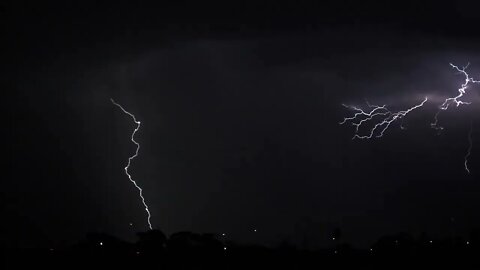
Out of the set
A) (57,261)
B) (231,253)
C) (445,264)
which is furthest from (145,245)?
(445,264)

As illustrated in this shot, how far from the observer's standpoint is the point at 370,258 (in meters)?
35.1

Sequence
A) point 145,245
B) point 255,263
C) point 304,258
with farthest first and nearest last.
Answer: point 145,245
point 304,258
point 255,263

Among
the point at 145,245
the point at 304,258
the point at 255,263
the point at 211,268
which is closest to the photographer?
the point at 211,268

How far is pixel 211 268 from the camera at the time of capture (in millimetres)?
29406

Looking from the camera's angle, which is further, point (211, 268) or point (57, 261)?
point (211, 268)

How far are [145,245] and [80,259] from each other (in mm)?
9345

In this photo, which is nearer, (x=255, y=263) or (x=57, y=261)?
(x=57, y=261)

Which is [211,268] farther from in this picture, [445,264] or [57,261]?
[445,264]

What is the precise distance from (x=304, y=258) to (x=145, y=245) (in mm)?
7664

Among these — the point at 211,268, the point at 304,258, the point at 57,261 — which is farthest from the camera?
the point at 304,258

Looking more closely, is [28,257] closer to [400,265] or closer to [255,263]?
[255,263]

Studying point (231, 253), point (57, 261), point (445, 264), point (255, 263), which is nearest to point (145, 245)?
point (231, 253)

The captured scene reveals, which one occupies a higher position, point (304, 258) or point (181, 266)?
point (304, 258)

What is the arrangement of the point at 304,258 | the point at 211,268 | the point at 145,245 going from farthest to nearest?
the point at 145,245 < the point at 304,258 < the point at 211,268
